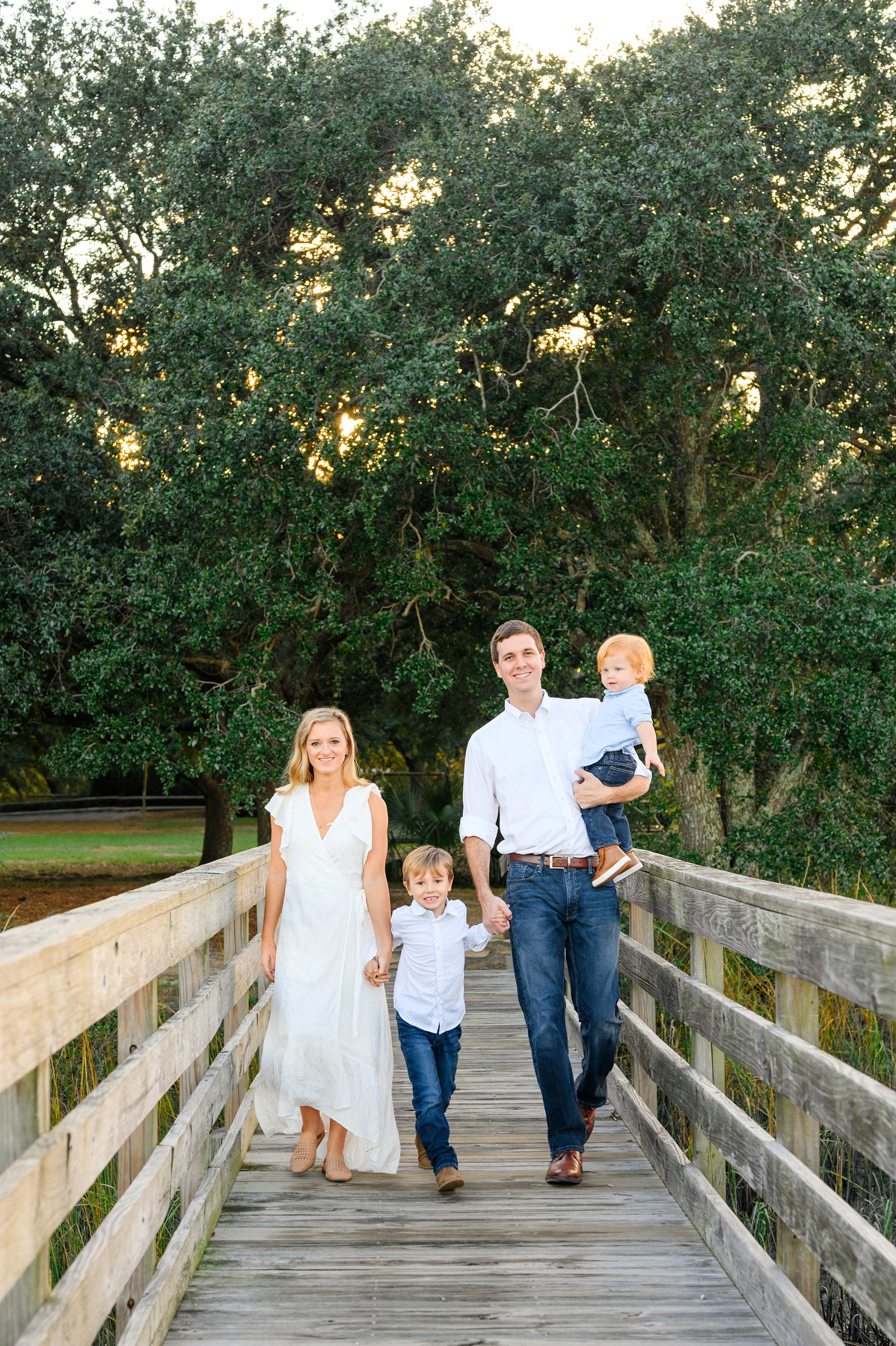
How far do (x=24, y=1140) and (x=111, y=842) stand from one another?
1188 inches

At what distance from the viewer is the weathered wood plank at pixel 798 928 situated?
2359 millimetres

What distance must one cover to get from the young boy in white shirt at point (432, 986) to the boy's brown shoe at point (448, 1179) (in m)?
0.03

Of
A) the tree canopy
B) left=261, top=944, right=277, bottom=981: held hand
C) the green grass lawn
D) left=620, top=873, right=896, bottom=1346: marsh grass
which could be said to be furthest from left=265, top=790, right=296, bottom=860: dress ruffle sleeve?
the green grass lawn

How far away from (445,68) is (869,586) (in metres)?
7.39

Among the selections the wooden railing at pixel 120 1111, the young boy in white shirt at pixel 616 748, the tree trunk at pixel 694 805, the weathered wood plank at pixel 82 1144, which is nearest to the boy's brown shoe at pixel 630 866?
the young boy in white shirt at pixel 616 748

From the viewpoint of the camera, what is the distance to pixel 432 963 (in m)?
4.53

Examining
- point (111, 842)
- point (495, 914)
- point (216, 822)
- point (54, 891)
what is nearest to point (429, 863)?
point (495, 914)

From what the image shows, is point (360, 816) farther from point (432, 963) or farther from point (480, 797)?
point (432, 963)

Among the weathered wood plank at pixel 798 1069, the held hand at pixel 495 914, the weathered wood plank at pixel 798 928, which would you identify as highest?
the weathered wood plank at pixel 798 928

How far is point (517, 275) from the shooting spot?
11.3 m

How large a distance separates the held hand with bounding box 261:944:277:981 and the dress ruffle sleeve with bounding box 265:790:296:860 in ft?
1.16

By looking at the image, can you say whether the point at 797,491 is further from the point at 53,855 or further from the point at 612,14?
the point at 53,855

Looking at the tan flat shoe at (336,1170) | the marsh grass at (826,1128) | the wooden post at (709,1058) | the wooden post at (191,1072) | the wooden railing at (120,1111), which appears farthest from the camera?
the marsh grass at (826,1128)

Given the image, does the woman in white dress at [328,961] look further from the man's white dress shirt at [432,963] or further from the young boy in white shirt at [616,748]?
Answer: the young boy in white shirt at [616,748]
